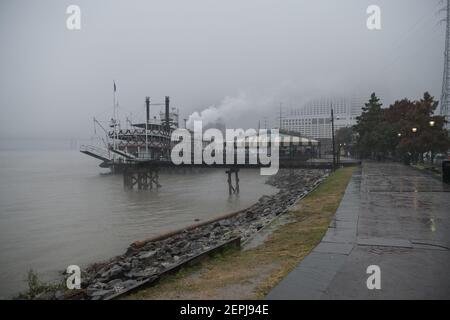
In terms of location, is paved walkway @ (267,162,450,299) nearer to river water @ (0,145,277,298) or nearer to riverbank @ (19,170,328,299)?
riverbank @ (19,170,328,299)

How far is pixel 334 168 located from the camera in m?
41.8

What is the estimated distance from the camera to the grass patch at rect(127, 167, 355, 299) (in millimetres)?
6246

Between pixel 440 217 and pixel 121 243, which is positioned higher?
pixel 440 217

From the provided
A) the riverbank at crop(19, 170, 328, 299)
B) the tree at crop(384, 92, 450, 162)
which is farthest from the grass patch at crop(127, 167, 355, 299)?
the tree at crop(384, 92, 450, 162)

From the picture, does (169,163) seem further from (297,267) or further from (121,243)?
(297,267)

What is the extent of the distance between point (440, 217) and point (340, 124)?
482 ft

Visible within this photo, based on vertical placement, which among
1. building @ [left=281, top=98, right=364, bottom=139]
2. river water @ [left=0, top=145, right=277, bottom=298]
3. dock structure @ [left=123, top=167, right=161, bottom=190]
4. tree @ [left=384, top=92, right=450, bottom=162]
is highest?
building @ [left=281, top=98, right=364, bottom=139]

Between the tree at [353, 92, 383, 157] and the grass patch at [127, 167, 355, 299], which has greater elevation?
the tree at [353, 92, 383, 157]

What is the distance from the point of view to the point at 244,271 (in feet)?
24.1

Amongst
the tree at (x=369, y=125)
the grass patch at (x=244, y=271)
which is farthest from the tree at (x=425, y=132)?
the grass patch at (x=244, y=271)

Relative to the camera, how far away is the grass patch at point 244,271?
20.5 feet

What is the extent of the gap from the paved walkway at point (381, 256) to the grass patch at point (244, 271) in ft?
1.21

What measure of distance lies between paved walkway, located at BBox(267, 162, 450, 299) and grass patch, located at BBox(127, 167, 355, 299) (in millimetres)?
368
